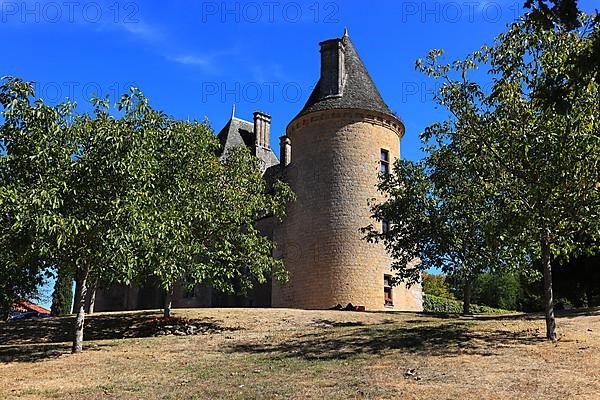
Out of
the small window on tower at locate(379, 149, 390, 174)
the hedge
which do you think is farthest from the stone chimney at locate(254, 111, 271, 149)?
the hedge

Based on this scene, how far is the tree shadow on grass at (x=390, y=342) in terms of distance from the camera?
514 inches

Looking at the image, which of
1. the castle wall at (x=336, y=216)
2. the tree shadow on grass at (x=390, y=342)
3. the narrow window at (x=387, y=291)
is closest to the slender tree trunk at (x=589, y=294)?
the castle wall at (x=336, y=216)

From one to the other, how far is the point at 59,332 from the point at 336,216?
1333cm

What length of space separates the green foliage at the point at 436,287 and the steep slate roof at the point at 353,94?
19426mm

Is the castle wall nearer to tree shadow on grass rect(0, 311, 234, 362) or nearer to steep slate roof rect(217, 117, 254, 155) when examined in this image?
tree shadow on grass rect(0, 311, 234, 362)

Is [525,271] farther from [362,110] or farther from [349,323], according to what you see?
[362,110]

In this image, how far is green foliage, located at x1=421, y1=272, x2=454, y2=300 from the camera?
4678cm

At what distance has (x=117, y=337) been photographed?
18.2 m

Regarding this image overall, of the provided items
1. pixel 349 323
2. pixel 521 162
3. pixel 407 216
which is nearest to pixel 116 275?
pixel 349 323

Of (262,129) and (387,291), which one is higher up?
(262,129)

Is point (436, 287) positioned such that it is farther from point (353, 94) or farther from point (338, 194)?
point (353, 94)

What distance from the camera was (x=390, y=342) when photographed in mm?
14172

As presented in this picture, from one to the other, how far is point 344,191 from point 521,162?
49.3 ft

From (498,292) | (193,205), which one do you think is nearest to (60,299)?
(193,205)
